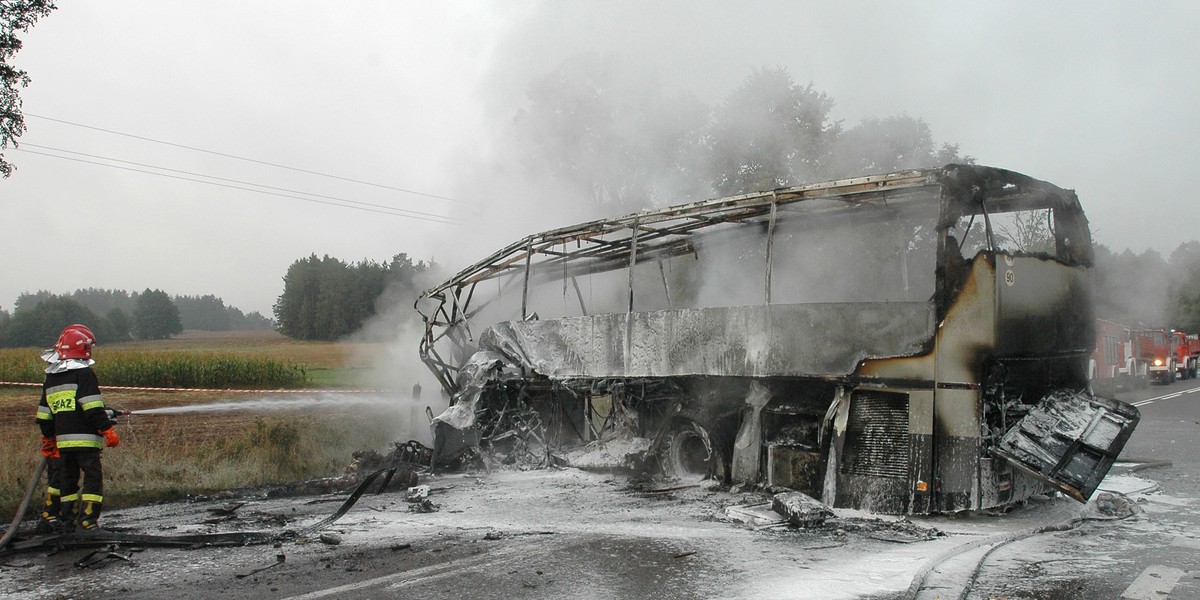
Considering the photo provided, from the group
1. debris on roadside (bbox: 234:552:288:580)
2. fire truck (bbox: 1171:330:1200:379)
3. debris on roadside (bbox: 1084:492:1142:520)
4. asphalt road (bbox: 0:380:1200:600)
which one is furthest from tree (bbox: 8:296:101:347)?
fire truck (bbox: 1171:330:1200:379)

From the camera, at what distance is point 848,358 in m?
7.07

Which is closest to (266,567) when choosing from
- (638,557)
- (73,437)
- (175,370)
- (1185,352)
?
(73,437)

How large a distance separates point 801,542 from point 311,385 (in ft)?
51.3

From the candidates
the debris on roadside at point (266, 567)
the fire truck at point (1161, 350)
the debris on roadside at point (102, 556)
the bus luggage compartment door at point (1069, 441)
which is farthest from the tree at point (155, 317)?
the fire truck at point (1161, 350)

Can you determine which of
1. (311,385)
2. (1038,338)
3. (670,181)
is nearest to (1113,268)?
(670,181)

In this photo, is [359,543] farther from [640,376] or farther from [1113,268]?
[1113,268]

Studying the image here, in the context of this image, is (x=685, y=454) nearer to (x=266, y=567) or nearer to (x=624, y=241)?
(x=624, y=241)

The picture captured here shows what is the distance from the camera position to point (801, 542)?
19.4 ft

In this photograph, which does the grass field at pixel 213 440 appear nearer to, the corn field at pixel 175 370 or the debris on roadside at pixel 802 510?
the corn field at pixel 175 370

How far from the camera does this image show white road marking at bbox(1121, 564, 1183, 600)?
4.45 meters

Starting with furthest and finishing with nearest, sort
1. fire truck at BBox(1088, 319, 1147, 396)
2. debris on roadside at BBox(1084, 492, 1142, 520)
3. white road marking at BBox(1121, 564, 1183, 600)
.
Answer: fire truck at BBox(1088, 319, 1147, 396) < debris on roadside at BBox(1084, 492, 1142, 520) < white road marking at BBox(1121, 564, 1183, 600)

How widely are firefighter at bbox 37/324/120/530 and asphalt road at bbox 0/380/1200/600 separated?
23.5 inches

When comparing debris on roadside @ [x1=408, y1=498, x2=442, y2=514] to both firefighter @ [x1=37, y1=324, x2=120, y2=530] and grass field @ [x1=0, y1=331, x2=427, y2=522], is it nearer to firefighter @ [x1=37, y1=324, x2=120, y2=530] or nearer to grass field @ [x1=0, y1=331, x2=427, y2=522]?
firefighter @ [x1=37, y1=324, x2=120, y2=530]

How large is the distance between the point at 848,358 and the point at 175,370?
49.4 feet
